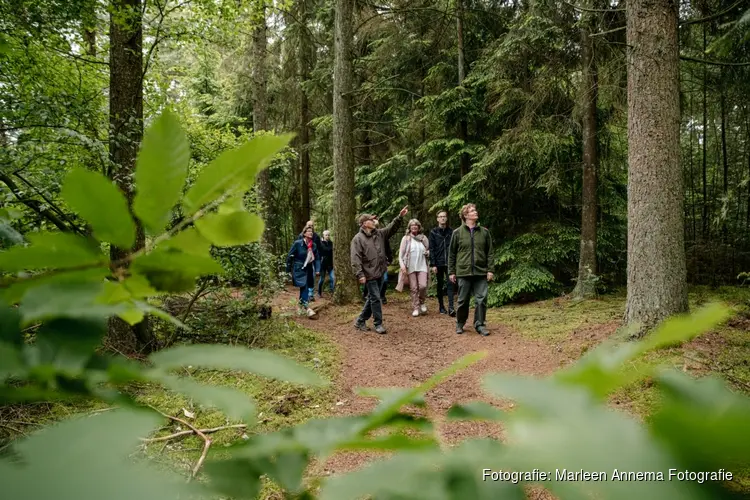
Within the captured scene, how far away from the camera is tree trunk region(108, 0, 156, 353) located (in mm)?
4691

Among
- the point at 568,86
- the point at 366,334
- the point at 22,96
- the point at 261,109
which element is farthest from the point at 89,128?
the point at 568,86

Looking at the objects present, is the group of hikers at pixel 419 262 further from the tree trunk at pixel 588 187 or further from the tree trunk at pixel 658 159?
the tree trunk at pixel 588 187

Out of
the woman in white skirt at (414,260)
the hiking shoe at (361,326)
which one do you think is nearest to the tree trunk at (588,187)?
the woman in white skirt at (414,260)

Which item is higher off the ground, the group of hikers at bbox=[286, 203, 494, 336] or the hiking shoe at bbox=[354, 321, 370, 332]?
the group of hikers at bbox=[286, 203, 494, 336]

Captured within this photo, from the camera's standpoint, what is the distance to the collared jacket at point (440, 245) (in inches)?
380

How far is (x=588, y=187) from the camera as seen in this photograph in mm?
9211

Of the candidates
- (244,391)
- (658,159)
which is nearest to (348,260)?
(658,159)

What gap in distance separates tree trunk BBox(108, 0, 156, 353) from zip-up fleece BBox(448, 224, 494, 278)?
15.6 ft

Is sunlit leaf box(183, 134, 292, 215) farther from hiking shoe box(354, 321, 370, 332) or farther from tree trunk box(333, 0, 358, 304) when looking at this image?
tree trunk box(333, 0, 358, 304)

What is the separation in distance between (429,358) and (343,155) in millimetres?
5441

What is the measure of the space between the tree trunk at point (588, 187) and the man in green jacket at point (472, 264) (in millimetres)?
3375

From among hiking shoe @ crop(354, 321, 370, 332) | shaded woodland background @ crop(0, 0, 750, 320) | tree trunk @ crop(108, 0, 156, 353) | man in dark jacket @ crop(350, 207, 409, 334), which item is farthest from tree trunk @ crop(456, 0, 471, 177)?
tree trunk @ crop(108, 0, 156, 353)

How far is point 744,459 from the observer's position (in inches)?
9.5

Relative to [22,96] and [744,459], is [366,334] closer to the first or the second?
[22,96]
